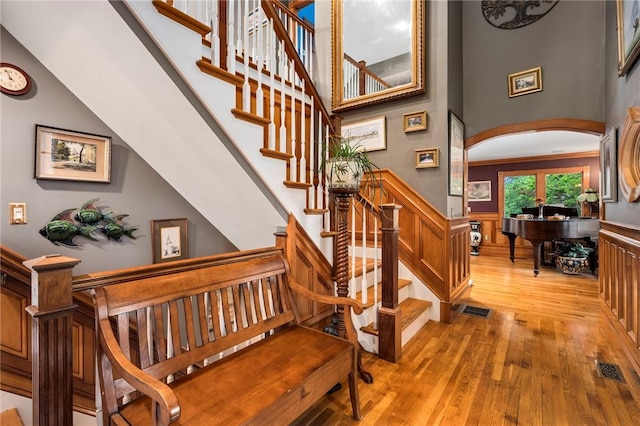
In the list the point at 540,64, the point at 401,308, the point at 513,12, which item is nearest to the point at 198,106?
the point at 401,308

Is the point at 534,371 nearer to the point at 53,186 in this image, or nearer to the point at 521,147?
the point at 53,186

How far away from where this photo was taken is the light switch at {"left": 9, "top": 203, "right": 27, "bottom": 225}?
2010mm

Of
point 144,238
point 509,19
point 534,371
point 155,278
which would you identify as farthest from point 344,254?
point 509,19

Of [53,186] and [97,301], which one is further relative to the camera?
[53,186]

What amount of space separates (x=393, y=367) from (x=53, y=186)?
9.79 ft

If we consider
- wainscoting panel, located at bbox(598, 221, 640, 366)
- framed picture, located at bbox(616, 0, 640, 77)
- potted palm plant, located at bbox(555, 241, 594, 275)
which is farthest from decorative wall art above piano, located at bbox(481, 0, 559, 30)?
potted palm plant, located at bbox(555, 241, 594, 275)

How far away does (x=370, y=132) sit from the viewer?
3.55 metres

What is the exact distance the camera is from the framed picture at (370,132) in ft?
11.3

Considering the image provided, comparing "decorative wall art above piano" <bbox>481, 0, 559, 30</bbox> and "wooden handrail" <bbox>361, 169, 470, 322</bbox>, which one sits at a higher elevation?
"decorative wall art above piano" <bbox>481, 0, 559, 30</bbox>

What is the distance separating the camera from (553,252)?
5.32m

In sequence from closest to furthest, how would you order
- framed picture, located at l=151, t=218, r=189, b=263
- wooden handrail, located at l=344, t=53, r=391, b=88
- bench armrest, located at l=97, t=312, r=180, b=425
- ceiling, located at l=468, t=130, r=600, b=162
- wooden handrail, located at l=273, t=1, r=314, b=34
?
1. bench armrest, located at l=97, t=312, r=180, b=425
2. framed picture, located at l=151, t=218, r=189, b=263
3. wooden handrail, located at l=273, t=1, r=314, b=34
4. wooden handrail, located at l=344, t=53, r=391, b=88
5. ceiling, located at l=468, t=130, r=600, b=162

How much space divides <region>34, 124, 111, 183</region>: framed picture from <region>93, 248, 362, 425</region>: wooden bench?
174cm

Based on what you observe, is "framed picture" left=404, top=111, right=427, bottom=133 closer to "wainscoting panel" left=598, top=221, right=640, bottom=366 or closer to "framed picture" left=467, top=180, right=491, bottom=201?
"wainscoting panel" left=598, top=221, right=640, bottom=366

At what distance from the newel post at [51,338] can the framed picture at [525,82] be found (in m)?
4.12
